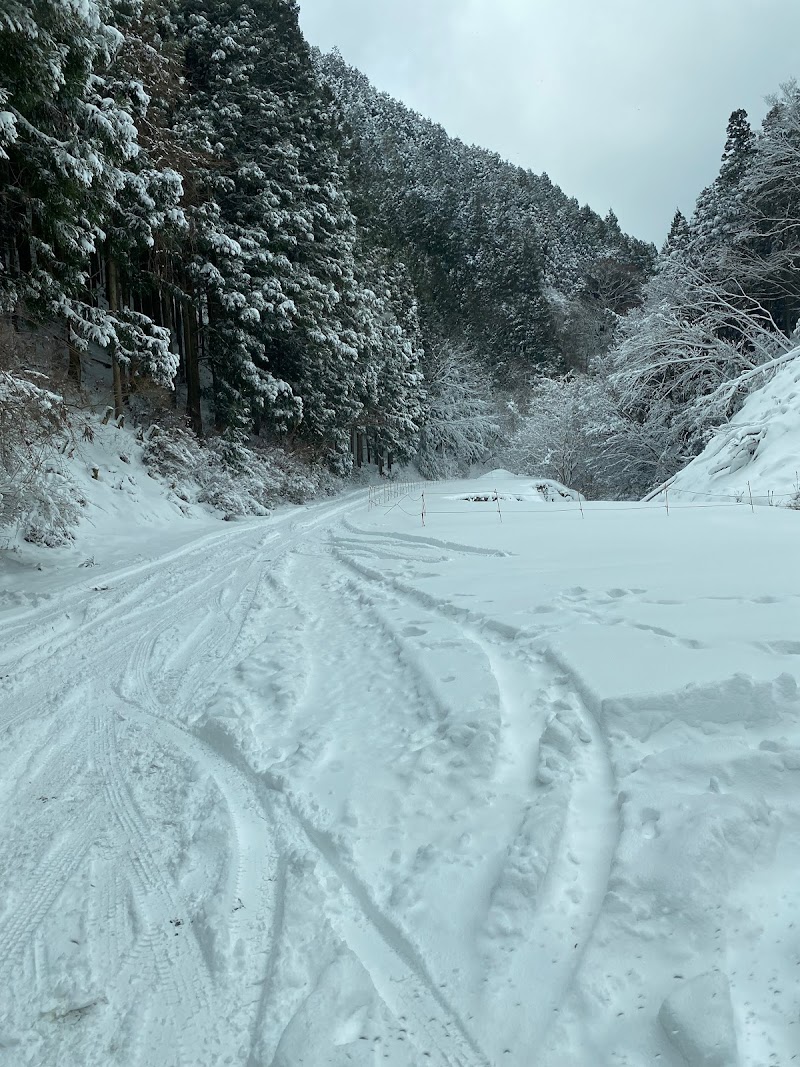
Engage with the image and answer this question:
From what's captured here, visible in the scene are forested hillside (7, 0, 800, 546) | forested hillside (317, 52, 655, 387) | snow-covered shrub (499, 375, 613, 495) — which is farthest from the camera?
forested hillside (317, 52, 655, 387)

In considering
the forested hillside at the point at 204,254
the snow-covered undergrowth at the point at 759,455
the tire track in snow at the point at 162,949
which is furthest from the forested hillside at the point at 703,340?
the tire track in snow at the point at 162,949

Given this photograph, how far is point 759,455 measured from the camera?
1380cm

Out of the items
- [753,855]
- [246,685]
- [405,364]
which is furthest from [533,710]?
[405,364]

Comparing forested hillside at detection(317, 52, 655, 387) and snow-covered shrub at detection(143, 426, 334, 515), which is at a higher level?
forested hillside at detection(317, 52, 655, 387)

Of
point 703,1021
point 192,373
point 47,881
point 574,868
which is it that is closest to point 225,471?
point 192,373

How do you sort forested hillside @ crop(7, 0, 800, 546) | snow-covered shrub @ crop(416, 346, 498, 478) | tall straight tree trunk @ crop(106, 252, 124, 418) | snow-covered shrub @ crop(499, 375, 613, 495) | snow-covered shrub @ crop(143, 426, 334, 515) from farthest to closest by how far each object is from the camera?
snow-covered shrub @ crop(416, 346, 498, 478)
snow-covered shrub @ crop(499, 375, 613, 495)
snow-covered shrub @ crop(143, 426, 334, 515)
tall straight tree trunk @ crop(106, 252, 124, 418)
forested hillside @ crop(7, 0, 800, 546)

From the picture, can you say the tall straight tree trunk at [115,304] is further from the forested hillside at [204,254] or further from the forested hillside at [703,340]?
the forested hillside at [703,340]

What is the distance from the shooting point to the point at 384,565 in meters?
8.58

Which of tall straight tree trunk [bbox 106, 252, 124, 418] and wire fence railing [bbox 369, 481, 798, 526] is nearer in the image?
wire fence railing [bbox 369, 481, 798, 526]

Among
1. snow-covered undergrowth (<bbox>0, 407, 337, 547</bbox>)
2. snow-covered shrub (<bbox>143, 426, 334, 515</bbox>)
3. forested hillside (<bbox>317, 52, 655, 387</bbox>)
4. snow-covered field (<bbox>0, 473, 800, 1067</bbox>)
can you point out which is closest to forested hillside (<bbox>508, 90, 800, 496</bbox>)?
forested hillside (<bbox>317, 52, 655, 387</bbox>)

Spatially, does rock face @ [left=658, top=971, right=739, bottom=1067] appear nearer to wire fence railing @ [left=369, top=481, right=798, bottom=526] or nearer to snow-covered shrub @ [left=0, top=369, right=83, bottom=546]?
snow-covered shrub @ [left=0, top=369, right=83, bottom=546]

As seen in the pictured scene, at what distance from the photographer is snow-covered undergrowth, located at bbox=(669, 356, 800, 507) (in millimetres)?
12523

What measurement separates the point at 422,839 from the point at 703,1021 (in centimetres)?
119

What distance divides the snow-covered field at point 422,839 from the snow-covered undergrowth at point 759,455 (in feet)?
27.2
